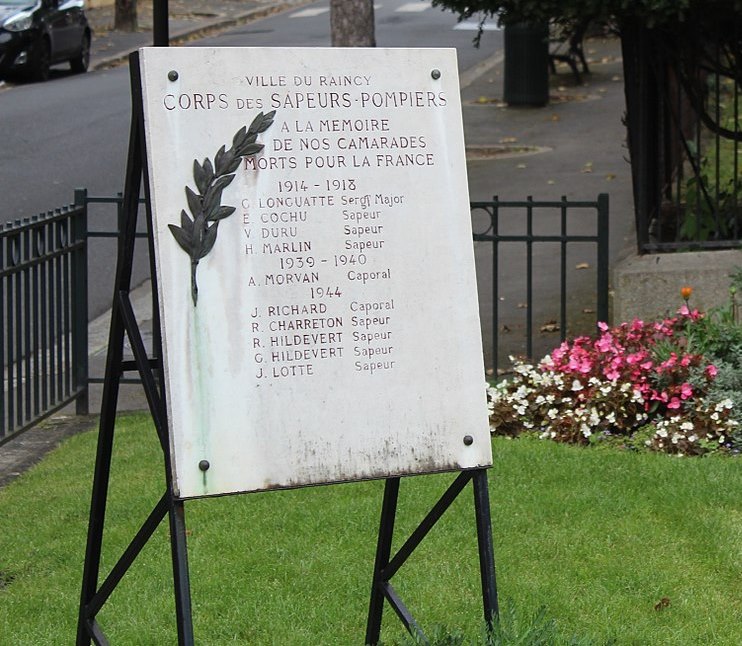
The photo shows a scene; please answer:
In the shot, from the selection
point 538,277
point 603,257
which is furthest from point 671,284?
point 538,277

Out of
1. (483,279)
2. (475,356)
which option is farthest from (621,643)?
(483,279)

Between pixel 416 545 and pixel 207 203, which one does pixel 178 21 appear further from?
pixel 207 203

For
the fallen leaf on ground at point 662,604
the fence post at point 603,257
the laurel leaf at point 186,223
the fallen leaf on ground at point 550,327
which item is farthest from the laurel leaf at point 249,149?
the fallen leaf on ground at point 550,327

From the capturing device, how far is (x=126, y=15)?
104 ft

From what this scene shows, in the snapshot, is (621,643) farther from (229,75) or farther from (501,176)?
(501,176)

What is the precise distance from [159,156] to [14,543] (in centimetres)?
267

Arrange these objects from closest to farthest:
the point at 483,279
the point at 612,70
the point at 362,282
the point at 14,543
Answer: the point at 362,282, the point at 14,543, the point at 483,279, the point at 612,70

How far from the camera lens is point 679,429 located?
20.6 feet

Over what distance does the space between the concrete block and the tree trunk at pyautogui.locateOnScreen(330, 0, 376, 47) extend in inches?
162

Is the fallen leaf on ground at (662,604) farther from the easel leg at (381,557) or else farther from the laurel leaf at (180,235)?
the laurel leaf at (180,235)

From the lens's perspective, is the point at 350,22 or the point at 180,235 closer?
the point at 180,235

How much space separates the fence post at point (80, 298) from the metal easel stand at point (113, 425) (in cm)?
365

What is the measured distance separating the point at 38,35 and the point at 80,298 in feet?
52.7

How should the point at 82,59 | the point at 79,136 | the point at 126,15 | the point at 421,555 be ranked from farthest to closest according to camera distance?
the point at 126,15
the point at 82,59
the point at 79,136
the point at 421,555
